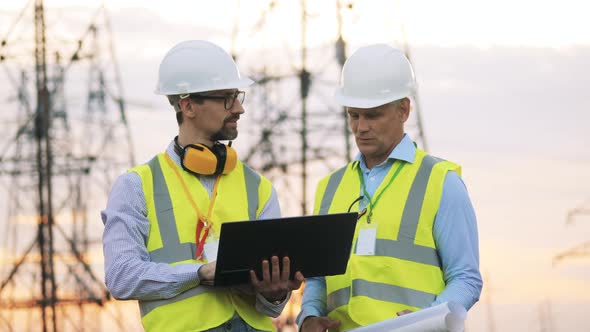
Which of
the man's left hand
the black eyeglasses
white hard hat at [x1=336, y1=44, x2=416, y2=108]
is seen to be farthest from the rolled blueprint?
the black eyeglasses

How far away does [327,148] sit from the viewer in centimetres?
2497

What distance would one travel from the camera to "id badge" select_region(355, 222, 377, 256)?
21.5 feet

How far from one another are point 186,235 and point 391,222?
3.66 feet

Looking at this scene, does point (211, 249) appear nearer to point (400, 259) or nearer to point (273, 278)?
point (273, 278)

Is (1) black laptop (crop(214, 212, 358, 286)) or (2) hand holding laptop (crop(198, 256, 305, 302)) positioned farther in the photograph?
(2) hand holding laptop (crop(198, 256, 305, 302))

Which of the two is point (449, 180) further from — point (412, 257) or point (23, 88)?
point (23, 88)

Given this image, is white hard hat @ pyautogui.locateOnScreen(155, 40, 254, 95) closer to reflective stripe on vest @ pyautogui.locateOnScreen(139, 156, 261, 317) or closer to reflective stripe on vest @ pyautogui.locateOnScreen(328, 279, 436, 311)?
reflective stripe on vest @ pyautogui.locateOnScreen(139, 156, 261, 317)

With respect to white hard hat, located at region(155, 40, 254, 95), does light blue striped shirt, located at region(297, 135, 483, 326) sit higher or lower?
lower

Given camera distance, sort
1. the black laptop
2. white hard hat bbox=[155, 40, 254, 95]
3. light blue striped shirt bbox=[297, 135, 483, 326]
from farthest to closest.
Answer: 1. white hard hat bbox=[155, 40, 254, 95]
2. light blue striped shirt bbox=[297, 135, 483, 326]
3. the black laptop

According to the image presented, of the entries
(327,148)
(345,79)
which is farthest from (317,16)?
(345,79)

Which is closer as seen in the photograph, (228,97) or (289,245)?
(289,245)

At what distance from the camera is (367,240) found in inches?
259

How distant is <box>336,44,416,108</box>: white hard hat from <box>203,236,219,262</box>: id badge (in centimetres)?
106

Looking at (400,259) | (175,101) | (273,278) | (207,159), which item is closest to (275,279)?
(273,278)
